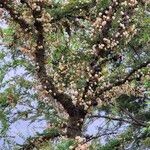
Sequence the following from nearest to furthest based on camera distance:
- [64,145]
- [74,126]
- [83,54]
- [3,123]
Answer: [64,145], [74,126], [83,54], [3,123]

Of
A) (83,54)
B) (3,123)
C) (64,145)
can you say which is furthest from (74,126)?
(64,145)

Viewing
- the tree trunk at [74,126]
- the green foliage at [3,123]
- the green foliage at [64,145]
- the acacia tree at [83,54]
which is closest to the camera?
the green foliage at [64,145]

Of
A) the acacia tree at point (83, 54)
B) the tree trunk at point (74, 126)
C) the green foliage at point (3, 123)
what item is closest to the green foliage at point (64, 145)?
the acacia tree at point (83, 54)

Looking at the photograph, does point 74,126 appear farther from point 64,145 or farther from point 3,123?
point 64,145

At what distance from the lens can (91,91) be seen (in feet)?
50.9

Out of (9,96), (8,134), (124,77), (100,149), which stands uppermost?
(9,96)

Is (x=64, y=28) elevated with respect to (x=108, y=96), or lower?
elevated

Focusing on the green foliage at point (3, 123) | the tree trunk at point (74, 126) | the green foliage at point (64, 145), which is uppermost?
the green foliage at point (3, 123)

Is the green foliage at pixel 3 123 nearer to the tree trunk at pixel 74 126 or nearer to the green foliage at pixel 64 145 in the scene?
the tree trunk at pixel 74 126

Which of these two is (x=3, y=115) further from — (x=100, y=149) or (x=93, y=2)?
(x=93, y=2)

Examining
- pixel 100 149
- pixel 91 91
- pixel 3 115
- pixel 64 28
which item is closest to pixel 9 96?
pixel 3 115

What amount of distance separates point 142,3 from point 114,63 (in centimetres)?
472

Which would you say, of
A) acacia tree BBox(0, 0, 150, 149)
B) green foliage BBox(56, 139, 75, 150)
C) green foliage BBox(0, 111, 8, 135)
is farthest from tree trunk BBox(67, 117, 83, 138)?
green foliage BBox(56, 139, 75, 150)

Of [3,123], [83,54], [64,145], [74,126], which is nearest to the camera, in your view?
[64,145]
